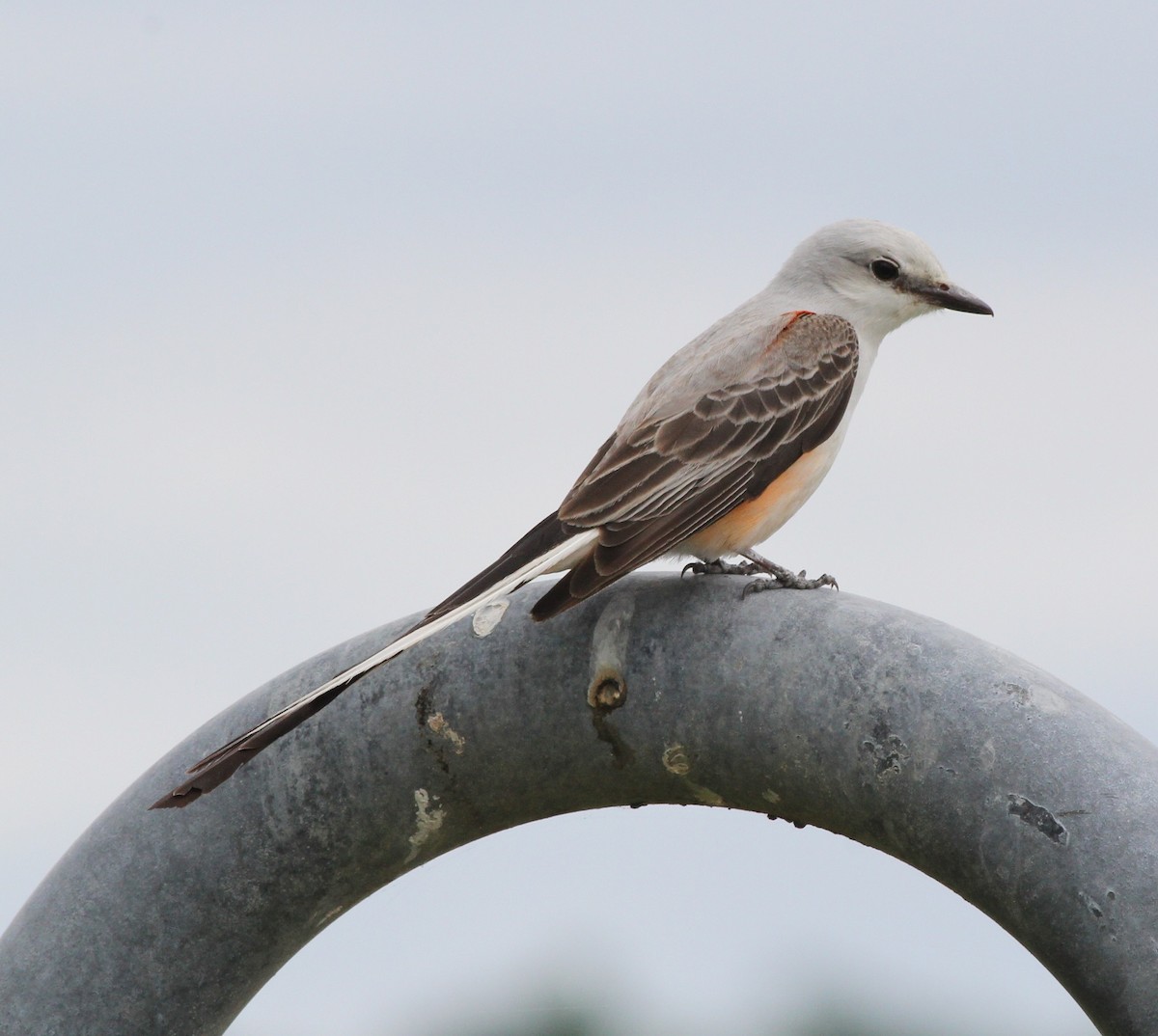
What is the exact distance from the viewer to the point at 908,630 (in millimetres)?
3262

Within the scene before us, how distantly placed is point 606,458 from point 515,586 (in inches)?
40.4

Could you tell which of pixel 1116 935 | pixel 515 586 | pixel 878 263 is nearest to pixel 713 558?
pixel 515 586

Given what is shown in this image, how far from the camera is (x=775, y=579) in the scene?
13.6 feet

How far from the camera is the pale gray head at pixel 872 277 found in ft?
20.2

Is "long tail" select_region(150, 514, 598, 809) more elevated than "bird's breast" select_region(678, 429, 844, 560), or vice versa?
"long tail" select_region(150, 514, 598, 809)

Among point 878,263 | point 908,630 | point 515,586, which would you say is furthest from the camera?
point 878,263

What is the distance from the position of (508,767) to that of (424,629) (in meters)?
0.38

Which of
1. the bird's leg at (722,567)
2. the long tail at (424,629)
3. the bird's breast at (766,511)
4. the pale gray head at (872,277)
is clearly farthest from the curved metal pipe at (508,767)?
the pale gray head at (872,277)

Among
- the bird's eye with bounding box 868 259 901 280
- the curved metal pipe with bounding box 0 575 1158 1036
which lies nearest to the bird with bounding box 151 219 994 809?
the bird's eye with bounding box 868 259 901 280

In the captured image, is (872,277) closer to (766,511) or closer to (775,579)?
(766,511)

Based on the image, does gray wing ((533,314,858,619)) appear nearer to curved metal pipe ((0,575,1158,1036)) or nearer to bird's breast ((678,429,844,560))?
bird's breast ((678,429,844,560))

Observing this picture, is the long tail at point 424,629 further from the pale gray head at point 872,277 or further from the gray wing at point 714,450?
the pale gray head at point 872,277

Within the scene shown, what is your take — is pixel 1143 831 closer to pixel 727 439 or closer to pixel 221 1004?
pixel 221 1004

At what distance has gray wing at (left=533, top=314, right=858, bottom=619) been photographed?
4461mm
